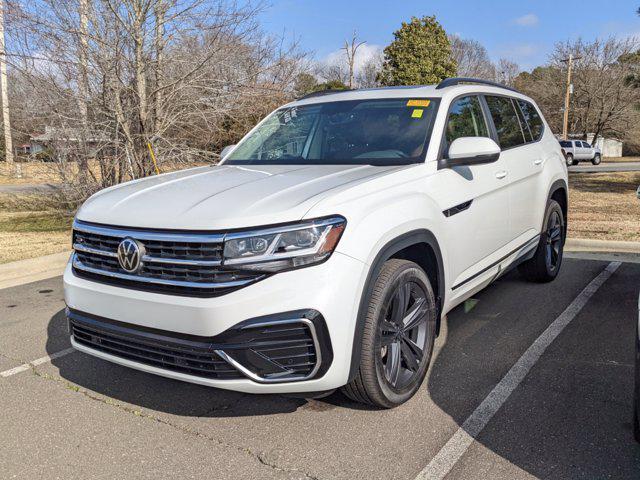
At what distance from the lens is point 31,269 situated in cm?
712

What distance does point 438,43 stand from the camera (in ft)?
121

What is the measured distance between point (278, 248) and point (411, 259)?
1.08m

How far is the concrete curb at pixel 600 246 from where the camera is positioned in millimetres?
7211

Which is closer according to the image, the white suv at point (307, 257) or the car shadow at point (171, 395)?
the white suv at point (307, 257)

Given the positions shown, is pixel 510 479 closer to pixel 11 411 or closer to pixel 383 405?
pixel 383 405

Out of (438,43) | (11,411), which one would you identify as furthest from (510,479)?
(438,43)

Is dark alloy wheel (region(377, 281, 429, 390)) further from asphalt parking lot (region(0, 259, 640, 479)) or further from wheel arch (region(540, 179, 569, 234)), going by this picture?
wheel arch (region(540, 179, 569, 234))

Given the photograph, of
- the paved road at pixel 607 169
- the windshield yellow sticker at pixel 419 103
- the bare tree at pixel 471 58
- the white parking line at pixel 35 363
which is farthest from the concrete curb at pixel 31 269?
the bare tree at pixel 471 58

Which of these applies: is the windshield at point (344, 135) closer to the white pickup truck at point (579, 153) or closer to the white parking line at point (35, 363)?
the white parking line at point (35, 363)

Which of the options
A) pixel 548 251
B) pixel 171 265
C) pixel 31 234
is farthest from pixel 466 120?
pixel 31 234

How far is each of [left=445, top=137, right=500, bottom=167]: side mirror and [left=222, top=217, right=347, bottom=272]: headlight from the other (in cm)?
137

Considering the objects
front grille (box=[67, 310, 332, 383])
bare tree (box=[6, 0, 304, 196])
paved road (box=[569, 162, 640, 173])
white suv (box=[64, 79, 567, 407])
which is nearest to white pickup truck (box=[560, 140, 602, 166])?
paved road (box=[569, 162, 640, 173])

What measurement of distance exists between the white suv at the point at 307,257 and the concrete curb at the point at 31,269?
3940 mm

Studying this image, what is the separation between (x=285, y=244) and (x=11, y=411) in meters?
2.08
